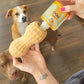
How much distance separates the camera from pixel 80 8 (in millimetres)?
825

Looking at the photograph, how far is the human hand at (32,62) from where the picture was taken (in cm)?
88

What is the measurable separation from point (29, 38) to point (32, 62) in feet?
0.76

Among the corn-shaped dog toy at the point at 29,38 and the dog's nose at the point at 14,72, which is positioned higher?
the corn-shaped dog toy at the point at 29,38

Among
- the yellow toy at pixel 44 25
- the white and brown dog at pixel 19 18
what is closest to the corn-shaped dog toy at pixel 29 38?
the yellow toy at pixel 44 25

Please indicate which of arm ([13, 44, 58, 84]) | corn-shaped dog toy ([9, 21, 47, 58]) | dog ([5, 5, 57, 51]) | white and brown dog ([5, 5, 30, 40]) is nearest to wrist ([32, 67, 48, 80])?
arm ([13, 44, 58, 84])

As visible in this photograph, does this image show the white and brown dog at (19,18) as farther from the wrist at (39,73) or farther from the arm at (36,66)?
the wrist at (39,73)

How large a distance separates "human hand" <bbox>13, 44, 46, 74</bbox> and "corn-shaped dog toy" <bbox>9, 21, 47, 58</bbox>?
0.11m

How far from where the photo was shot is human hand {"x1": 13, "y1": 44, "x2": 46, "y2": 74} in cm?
88

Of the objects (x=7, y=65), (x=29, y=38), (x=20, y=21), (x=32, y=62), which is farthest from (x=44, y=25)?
(x=20, y=21)

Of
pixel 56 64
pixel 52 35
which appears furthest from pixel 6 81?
pixel 52 35

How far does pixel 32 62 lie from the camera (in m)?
0.90

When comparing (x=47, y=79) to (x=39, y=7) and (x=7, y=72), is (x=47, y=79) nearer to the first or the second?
(x=7, y=72)

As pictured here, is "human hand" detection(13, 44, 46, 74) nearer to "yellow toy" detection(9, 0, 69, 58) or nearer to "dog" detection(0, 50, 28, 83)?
"yellow toy" detection(9, 0, 69, 58)

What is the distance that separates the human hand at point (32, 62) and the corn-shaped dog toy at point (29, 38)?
111mm
